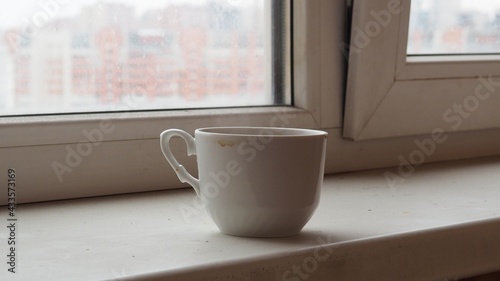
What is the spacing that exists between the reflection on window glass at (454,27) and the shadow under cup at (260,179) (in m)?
0.55

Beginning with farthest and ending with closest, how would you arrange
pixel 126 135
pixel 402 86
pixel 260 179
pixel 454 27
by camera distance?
pixel 454 27 < pixel 402 86 < pixel 126 135 < pixel 260 179

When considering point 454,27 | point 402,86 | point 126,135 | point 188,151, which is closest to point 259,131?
point 188,151

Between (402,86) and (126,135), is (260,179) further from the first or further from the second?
(402,86)

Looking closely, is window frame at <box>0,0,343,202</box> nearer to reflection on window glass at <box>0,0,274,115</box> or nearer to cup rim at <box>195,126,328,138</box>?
reflection on window glass at <box>0,0,274,115</box>

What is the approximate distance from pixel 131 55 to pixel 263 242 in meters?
0.35

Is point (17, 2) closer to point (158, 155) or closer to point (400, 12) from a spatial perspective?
point (158, 155)

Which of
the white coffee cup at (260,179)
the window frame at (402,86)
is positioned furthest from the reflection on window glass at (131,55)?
the white coffee cup at (260,179)

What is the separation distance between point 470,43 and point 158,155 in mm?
587

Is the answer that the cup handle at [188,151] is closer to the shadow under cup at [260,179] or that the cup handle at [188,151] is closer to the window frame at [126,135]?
the shadow under cup at [260,179]

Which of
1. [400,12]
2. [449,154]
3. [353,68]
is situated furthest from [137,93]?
[449,154]

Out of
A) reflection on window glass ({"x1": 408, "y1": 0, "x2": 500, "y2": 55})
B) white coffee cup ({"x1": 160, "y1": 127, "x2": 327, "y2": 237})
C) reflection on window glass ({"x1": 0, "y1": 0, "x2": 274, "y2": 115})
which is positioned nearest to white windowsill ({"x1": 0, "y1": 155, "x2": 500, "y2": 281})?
white coffee cup ({"x1": 160, "y1": 127, "x2": 327, "y2": 237})

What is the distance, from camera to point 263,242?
627mm

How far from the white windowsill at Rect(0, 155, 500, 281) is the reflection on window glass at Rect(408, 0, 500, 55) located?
0.34m

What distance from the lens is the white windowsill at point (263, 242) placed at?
1.82 ft
